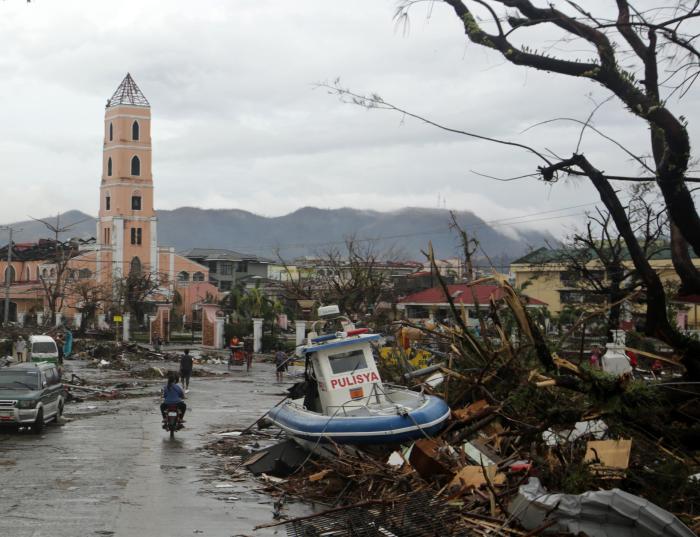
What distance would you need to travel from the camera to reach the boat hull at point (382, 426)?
574 inches

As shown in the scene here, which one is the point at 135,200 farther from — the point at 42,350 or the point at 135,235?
the point at 42,350

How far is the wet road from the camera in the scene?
11.7 m

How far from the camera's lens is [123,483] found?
48.5 feet

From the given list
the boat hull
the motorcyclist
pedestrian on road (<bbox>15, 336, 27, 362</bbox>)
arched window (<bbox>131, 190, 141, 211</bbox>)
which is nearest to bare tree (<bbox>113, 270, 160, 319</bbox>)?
arched window (<bbox>131, 190, 141, 211</bbox>)

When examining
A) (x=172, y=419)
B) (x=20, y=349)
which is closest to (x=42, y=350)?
(x=20, y=349)

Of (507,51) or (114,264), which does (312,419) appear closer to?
(507,51)

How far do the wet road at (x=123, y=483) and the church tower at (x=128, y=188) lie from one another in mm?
78165

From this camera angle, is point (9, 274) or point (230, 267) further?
point (230, 267)

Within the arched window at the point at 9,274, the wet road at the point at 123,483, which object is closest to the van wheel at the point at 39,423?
the wet road at the point at 123,483

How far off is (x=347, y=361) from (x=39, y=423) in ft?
25.9

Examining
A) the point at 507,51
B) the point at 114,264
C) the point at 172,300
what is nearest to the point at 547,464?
the point at 507,51

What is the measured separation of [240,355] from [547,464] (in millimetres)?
38485

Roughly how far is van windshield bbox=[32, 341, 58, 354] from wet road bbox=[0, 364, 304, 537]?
13897 millimetres

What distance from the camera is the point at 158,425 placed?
76.1 feet
